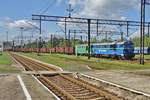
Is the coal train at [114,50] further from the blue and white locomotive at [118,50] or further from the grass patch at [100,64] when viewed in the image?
the grass patch at [100,64]

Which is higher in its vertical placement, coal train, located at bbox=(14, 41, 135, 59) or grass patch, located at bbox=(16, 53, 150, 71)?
coal train, located at bbox=(14, 41, 135, 59)

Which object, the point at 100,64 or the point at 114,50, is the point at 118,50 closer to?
the point at 114,50

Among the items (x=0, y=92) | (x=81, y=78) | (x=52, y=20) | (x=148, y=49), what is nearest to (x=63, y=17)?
(x=52, y=20)

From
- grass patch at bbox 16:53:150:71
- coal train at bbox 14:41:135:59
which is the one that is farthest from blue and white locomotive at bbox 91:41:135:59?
grass patch at bbox 16:53:150:71

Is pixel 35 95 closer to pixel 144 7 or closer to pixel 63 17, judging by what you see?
pixel 144 7

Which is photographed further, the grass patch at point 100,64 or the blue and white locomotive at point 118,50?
the blue and white locomotive at point 118,50

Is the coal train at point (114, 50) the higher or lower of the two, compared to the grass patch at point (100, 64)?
higher

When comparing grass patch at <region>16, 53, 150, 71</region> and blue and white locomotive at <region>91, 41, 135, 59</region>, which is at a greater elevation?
blue and white locomotive at <region>91, 41, 135, 59</region>

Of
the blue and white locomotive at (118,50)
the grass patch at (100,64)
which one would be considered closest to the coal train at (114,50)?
the blue and white locomotive at (118,50)

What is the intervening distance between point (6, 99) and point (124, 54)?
29962 millimetres

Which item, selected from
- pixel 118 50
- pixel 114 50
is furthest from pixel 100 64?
pixel 114 50

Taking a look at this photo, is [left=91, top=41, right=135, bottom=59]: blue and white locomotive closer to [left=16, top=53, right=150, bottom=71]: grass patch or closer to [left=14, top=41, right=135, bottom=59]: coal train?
[left=14, top=41, right=135, bottom=59]: coal train

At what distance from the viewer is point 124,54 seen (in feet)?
119

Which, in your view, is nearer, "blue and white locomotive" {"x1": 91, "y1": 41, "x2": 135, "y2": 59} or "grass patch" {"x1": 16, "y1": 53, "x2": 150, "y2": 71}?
"grass patch" {"x1": 16, "y1": 53, "x2": 150, "y2": 71}
